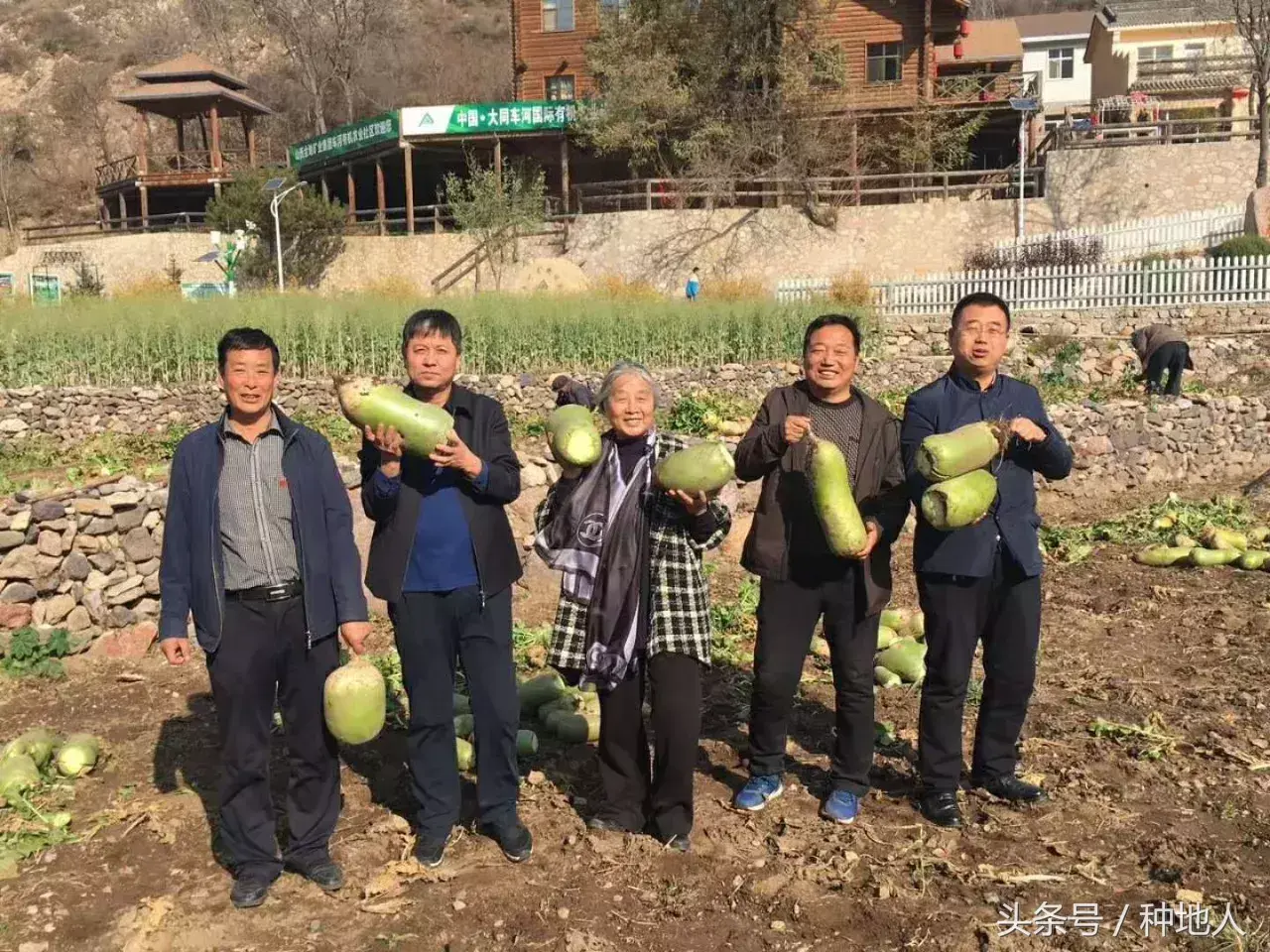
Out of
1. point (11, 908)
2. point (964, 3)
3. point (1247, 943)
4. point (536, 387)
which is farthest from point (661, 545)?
point (964, 3)

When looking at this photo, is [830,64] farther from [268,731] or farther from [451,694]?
[268,731]

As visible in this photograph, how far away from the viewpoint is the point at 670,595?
12.3 feet

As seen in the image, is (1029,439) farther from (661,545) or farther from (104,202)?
(104,202)

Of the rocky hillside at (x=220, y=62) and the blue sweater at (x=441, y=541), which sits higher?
the rocky hillside at (x=220, y=62)

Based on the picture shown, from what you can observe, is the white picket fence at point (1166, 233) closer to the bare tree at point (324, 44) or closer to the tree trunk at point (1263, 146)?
the tree trunk at point (1263, 146)

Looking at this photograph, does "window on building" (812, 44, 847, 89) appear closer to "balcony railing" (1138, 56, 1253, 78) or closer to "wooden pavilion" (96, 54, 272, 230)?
"balcony railing" (1138, 56, 1253, 78)

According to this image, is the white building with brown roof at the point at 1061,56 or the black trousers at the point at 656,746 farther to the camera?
the white building with brown roof at the point at 1061,56

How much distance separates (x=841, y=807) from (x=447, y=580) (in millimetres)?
1866

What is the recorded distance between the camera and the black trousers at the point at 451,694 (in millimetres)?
3689

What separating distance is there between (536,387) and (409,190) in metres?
21.5

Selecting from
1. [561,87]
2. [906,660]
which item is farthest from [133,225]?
[906,660]

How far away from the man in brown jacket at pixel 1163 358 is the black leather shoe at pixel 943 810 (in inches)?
415

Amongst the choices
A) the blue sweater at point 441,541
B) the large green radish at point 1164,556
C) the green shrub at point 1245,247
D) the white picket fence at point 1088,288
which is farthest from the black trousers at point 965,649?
the green shrub at point 1245,247

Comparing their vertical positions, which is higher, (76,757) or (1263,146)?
(1263,146)
